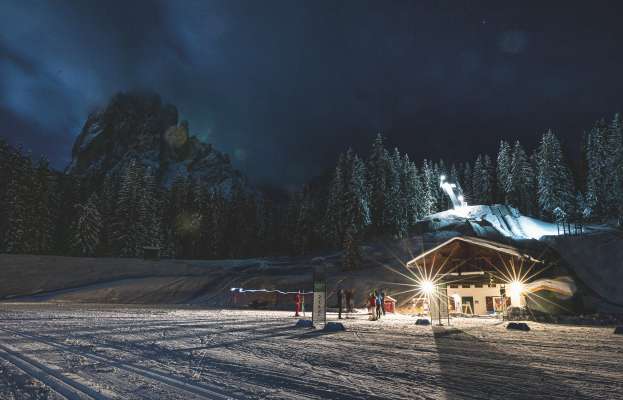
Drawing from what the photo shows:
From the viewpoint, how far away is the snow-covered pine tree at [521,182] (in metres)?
77.6

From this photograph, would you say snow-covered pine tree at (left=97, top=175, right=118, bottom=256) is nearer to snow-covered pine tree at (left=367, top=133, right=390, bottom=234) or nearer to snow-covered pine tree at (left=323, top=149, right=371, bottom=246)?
snow-covered pine tree at (left=323, top=149, right=371, bottom=246)

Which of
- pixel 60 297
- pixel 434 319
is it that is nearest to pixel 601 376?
pixel 434 319

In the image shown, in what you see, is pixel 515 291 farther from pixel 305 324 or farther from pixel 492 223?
pixel 492 223

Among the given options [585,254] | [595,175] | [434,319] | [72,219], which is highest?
[595,175]

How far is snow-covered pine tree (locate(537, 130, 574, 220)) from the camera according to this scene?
224 feet

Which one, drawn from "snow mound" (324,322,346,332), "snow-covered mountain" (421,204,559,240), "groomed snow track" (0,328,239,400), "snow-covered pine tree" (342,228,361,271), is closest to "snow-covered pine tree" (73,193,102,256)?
"snow-covered pine tree" (342,228,361,271)

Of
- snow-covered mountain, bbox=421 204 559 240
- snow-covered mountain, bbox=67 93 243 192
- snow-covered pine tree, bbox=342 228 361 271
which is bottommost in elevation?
snow-covered pine tree, bbox=342 228 361 271

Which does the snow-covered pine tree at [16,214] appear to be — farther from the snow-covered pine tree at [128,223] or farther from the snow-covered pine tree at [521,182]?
the snow-covered pine tree at [521,182]

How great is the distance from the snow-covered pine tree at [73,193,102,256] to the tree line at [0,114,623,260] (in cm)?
15

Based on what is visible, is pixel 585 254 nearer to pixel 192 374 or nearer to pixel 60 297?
pixel 192 374

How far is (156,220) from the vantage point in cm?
6631

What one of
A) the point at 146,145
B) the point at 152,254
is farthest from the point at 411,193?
the point at 146,145

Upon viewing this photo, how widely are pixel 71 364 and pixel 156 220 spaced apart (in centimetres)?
6313

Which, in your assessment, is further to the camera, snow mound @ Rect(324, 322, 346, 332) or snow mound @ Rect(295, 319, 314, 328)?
snow mound @ Rect(295, 319, 314, 328)
